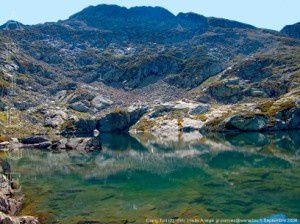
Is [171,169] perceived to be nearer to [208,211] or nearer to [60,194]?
[60,194]

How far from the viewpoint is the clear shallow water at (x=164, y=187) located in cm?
5650

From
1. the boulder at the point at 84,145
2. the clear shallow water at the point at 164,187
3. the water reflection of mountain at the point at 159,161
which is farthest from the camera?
the boulder at the point at 84,145

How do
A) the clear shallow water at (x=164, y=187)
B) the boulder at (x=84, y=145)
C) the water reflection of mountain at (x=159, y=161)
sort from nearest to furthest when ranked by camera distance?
the clear shallow water at (x=164, y=187)
the water reflection of mountain at (x=159, y=161)
the boulder at (x=84, y=145)

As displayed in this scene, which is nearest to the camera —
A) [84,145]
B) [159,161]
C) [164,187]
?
[164,187]

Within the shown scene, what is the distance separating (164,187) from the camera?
7694 cm

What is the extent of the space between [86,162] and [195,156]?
3416 cm

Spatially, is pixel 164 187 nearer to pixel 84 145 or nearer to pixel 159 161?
pixel 159 161

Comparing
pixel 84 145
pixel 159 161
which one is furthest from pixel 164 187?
pixel 84 145

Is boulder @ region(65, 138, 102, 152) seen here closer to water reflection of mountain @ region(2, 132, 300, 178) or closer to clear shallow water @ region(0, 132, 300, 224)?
water reflection of mountain @ region(2, 132, 300, 178)

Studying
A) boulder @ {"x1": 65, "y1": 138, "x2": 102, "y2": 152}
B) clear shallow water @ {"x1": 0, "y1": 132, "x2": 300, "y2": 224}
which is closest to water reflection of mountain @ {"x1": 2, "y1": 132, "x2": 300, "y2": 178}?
clear shallow water @ {"x1": 0, "y1": 132, "x2": 300, "y2": 224}

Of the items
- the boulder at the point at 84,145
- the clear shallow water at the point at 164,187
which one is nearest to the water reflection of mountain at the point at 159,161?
the clear shallow water at the point at 164,187

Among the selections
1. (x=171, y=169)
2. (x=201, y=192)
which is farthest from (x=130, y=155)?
(x=201, y=192)

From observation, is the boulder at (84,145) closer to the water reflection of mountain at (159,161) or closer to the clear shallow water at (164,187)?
the water reflection of mountain at (159,161)

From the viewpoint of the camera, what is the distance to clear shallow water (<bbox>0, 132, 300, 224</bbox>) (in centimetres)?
5650
